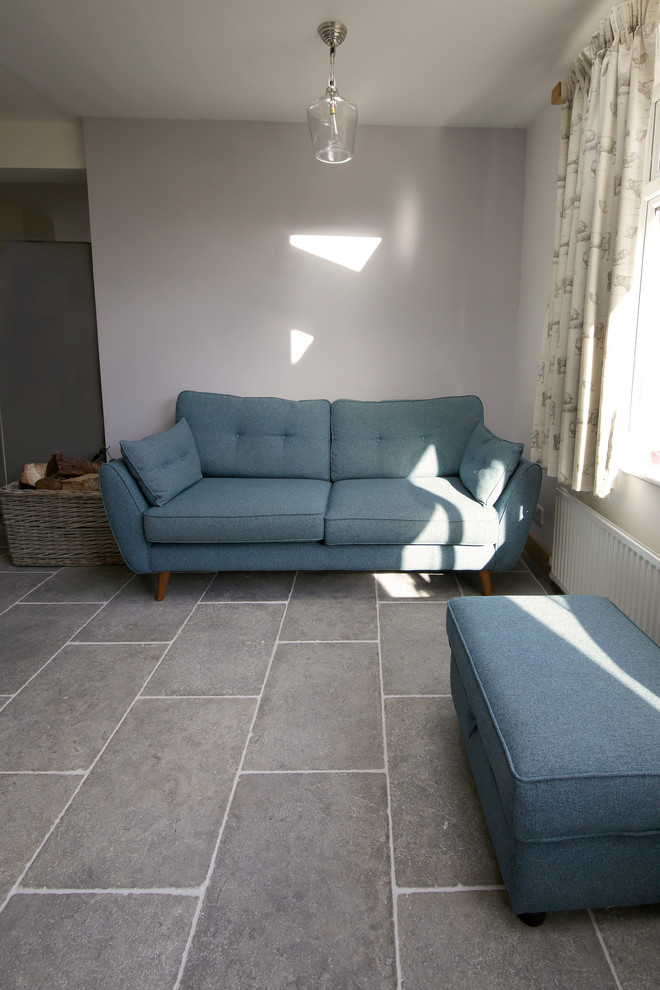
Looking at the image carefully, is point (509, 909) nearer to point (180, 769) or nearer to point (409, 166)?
point (180, 769)

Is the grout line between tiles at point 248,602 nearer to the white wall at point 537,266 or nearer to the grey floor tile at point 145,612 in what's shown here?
the grey floor tile at point 145,612

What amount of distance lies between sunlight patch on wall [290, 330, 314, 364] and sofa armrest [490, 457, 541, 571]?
150cm

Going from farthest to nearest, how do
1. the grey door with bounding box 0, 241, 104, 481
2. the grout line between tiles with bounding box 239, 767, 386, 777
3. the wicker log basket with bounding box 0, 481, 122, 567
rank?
the grey door with bounding box 0, 241, 104, 481 → the wicker log basket with bounding box 0, 481, 122, 567 → the grout line between tiles with bounding box 239, 767, 386, 777

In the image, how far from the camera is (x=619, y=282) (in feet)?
6.41

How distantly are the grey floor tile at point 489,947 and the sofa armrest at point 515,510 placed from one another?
1554 millimetres

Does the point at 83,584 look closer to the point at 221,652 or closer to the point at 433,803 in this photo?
the point at 221,652

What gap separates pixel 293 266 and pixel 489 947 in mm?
3179

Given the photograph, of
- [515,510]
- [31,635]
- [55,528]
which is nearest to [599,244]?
[515,510]

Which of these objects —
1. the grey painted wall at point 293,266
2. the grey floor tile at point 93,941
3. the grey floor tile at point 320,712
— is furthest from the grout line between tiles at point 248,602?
the grey floor tile at point 93,941

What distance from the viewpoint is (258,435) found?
3268mm

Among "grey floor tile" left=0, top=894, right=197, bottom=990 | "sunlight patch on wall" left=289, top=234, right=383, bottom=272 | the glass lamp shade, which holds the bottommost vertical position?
"grey floor tile" left=0, top=894, right=197, bottom=990

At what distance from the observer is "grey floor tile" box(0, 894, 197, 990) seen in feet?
3.48

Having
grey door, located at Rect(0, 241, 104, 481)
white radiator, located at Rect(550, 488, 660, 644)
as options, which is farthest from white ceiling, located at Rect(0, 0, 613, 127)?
white radiator, located at Rect(550, 488, 660, 644)

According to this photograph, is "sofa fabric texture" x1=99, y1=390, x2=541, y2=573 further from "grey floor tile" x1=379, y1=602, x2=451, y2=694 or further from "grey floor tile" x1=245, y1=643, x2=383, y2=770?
"grey floor tile" x1=245, y1=643, x2=383, y2=770
